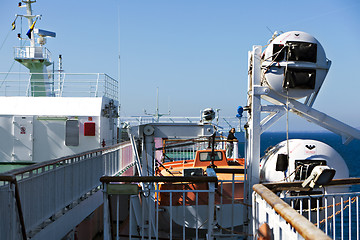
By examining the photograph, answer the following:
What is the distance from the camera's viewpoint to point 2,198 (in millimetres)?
4555

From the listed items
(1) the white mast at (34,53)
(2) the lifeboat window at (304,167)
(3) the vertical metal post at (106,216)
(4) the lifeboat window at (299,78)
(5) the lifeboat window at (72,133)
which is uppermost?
(1) the white mast at (34,53)

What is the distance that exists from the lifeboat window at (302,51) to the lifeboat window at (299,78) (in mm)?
207

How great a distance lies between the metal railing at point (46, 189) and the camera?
15.2 feet

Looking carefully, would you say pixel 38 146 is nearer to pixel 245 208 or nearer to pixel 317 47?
pixel 245 208

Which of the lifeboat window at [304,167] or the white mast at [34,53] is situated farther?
the white mast at [34,53]

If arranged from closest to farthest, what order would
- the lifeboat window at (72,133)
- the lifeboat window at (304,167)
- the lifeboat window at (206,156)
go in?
the lifeboat window at (304,167) → the lifeboat window at (206,156) → the lifeboat window at (72,133)

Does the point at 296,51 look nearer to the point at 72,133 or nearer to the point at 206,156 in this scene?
the point at 206,156

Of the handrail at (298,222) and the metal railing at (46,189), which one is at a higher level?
the handrail at (298,222)

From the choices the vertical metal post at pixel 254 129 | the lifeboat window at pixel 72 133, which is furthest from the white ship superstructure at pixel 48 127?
the vertical metal post at pixel 254 129

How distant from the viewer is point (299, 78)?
7.00m

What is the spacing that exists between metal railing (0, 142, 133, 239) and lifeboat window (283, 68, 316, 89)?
Result: 4.22 metres

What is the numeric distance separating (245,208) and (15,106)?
10.3 metres

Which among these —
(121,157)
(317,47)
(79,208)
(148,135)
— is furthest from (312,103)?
(121,157)

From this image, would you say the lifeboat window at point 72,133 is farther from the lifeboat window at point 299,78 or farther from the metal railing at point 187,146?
the lifeboat window at point 299,78
